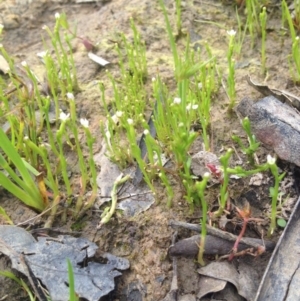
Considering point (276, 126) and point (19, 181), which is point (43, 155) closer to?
point (19, 181)

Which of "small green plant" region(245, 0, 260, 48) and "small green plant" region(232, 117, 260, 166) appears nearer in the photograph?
"small green plant" region(232, 117, 260, 166)

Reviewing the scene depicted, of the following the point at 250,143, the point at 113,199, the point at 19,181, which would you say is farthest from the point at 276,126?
the point at 19,181

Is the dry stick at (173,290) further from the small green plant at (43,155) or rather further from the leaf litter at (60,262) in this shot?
the small green plant at (43,155)

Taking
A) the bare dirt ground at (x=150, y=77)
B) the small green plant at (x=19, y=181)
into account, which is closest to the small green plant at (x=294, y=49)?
the bare dirt ground at (x=150, y=77)

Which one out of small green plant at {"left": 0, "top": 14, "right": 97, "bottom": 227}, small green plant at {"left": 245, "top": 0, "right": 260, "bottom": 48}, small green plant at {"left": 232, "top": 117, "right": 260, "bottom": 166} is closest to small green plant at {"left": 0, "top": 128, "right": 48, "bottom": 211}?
small green plant at {"left": 0, "top": 14, "right": 97, "bottom": 227}

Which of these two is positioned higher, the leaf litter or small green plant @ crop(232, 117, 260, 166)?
small green plant @ crop(232, 117, 260, 166)

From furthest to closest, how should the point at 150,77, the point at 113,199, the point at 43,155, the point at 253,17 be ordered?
1. the point at 253,17
2. the point at 150,77
3. the point at 113,199
4. the point at 43,155

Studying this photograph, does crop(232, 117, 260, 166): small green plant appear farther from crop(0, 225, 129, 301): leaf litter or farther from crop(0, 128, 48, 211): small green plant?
crop(0, 128, 48, 211): small green plant

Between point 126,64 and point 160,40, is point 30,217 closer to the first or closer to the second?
point 126,64

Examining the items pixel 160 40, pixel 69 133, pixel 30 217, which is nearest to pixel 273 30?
pixel 160 40
